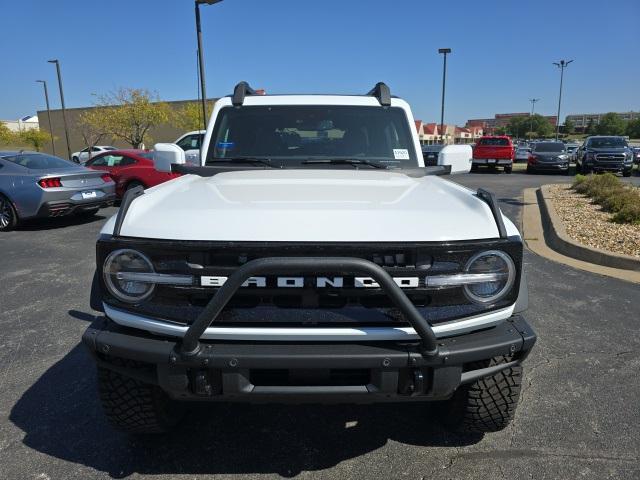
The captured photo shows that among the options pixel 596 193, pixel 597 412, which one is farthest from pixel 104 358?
pixel 596 193

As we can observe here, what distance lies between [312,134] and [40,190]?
692cm

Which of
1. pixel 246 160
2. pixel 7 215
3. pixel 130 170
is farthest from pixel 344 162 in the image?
pixel 130 170

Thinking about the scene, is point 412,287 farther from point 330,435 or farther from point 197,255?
point 330,435

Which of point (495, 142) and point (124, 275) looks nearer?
point (124, 275)

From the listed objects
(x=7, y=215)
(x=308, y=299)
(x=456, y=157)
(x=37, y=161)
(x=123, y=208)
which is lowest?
(x=7, y=215)

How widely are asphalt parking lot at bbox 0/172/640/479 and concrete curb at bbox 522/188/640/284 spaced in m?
2.06

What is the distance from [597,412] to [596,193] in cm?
991

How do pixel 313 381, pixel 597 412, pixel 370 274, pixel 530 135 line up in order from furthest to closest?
pixel 530 135 → pixel 597 412 → pixel 313 381 → pixel 370 274

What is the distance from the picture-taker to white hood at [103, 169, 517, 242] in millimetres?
1971

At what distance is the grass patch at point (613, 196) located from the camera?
819cm

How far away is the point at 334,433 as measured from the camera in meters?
2.68

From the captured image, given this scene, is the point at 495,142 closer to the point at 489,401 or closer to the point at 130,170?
the point at 130,170

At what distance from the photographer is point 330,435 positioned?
8.75 feet

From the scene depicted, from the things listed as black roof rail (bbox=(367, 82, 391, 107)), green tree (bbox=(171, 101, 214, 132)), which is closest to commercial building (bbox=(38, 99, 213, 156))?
green tree (bbox=(171, 101, 214, 132))
